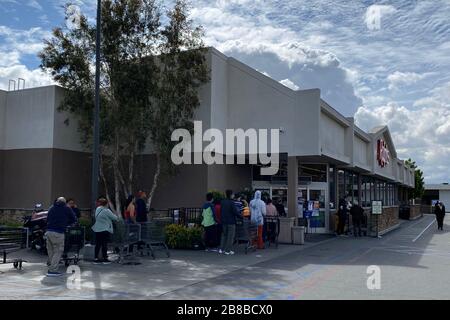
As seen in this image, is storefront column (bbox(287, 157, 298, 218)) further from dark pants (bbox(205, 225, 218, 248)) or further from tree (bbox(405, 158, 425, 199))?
tree (bbox(405, 158, 425, 199))

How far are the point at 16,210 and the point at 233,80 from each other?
419 inches

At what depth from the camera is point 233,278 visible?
11.0m

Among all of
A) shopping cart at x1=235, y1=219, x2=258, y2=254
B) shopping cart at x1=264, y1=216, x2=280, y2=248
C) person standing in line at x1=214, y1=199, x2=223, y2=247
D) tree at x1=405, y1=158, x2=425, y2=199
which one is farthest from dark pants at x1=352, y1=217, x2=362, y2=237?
tree at x1=405, y1=158, x2=425, y2=199

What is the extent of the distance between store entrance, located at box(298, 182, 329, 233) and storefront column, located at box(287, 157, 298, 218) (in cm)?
357

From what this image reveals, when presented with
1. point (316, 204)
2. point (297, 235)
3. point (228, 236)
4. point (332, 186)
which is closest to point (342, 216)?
point (316, 204)

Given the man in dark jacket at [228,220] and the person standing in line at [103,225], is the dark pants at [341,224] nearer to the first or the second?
the man in dark jacket at [228,220]

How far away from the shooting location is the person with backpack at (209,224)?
51.5ft

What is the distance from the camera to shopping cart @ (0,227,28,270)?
1198cm

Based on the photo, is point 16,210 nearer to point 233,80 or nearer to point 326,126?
point 233,80

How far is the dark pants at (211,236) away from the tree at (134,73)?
462 centimetres

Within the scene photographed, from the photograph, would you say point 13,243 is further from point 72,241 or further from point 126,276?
point 126,276

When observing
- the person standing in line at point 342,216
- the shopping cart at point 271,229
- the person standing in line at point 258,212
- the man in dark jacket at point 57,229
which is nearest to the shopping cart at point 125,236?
the man in dark jacket at point 57,229

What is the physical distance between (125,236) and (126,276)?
2.34 m

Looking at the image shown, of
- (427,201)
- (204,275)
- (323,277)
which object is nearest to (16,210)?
(204,275)
